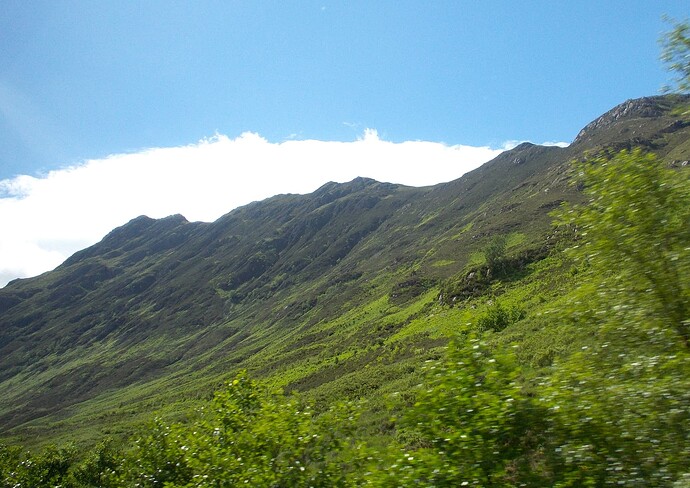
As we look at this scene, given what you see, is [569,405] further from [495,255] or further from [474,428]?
[495,255]

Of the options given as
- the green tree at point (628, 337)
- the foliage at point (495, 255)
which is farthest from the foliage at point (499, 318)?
the green tree at point (628, 337)

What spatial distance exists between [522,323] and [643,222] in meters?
38.1

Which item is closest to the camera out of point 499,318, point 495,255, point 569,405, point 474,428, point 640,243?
point 474,428

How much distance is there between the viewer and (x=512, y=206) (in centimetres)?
14538

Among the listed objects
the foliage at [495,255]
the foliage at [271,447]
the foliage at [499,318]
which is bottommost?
the foliage at [499,318]

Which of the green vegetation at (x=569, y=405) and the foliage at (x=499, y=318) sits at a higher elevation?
the green vegetation at (x=569, y=405)

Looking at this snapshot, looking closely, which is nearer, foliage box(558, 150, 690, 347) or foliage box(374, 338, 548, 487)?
foliage box(374, 338, 548, 487)

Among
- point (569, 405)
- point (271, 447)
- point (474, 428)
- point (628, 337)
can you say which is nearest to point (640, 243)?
point (628, 337)

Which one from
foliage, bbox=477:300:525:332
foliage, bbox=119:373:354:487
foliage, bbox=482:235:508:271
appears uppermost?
foliage, bbox=482:235:508:271

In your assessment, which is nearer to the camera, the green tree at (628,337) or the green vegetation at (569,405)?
the green tree at (628,337)

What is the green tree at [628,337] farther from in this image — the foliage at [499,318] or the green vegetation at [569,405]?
the foliage at [499,318]

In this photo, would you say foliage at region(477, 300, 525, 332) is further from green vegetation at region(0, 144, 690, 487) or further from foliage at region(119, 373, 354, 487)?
foliage at region(119, 373, 354, 487)

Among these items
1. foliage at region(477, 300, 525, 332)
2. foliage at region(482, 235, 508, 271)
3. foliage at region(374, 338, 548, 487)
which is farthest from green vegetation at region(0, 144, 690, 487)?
foliage at region(482, 235, 508, 271)

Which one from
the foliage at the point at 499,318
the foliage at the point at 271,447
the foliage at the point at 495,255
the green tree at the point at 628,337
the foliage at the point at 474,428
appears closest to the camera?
the green tree at the point at 628,337
